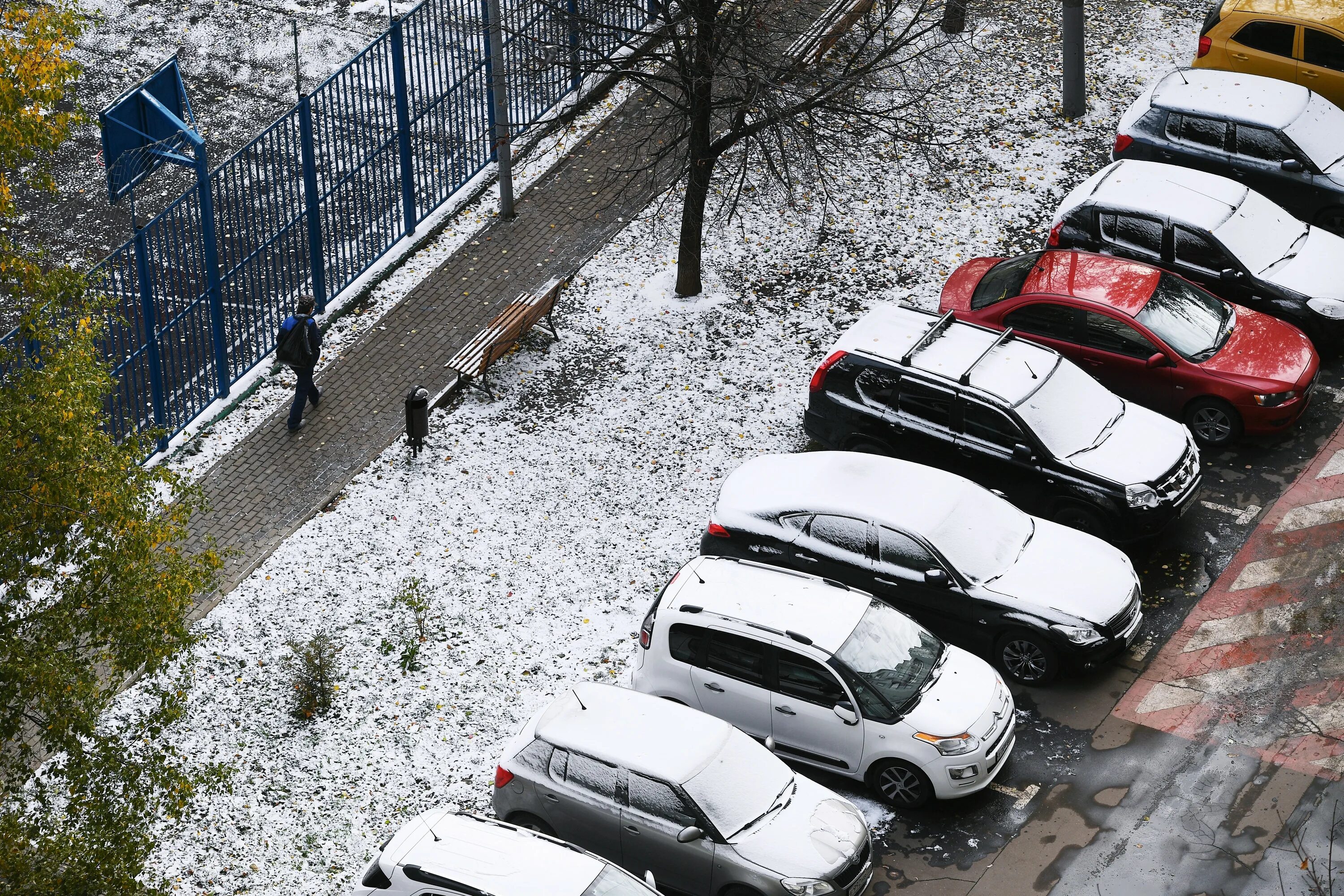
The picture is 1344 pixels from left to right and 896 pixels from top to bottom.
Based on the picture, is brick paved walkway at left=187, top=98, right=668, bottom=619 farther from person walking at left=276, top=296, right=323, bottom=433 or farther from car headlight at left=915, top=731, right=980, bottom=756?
car headlight at left=915, top=731, right=980, bottom=756

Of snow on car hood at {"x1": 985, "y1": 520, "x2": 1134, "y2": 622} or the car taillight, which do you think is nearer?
snow on car hood at {"x1": 985, "y1": 520, "x2": 1134, "y2": 622}

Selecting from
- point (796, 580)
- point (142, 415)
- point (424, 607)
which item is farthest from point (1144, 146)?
point (142, 415)

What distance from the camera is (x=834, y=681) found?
1239 centimetres

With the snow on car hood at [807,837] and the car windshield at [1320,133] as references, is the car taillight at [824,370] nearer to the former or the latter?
the snow on car hood at [807,837]

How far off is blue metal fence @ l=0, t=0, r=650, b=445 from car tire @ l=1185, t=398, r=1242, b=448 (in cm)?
823

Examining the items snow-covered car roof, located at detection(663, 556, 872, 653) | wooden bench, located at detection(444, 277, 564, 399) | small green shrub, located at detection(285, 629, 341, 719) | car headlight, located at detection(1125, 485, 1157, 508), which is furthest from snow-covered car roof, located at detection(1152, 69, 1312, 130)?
small green shrub, located at detection(285, 629, 341, 719)

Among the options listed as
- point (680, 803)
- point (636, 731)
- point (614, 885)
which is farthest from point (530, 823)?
point (614, 885)

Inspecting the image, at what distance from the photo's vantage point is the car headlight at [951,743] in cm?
1212

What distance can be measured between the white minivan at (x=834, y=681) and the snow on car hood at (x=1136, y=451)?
9.67ft

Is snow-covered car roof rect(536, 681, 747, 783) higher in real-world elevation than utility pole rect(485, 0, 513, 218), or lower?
lower

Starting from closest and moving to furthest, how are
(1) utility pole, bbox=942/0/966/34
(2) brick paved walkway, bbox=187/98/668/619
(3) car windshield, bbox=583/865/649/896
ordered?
(3) car windshield, bbox=583/865/649/896 < (2) brick paved walkway, bbox=187/98/668/619 < (1) utility pole, bbox=942/0/966/34

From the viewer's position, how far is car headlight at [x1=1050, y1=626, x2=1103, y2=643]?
13.2m

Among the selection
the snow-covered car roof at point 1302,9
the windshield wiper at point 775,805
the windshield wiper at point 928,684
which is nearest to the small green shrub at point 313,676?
the windshield wiper at point 775,805

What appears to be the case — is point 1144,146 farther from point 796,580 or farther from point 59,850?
point 59,850
